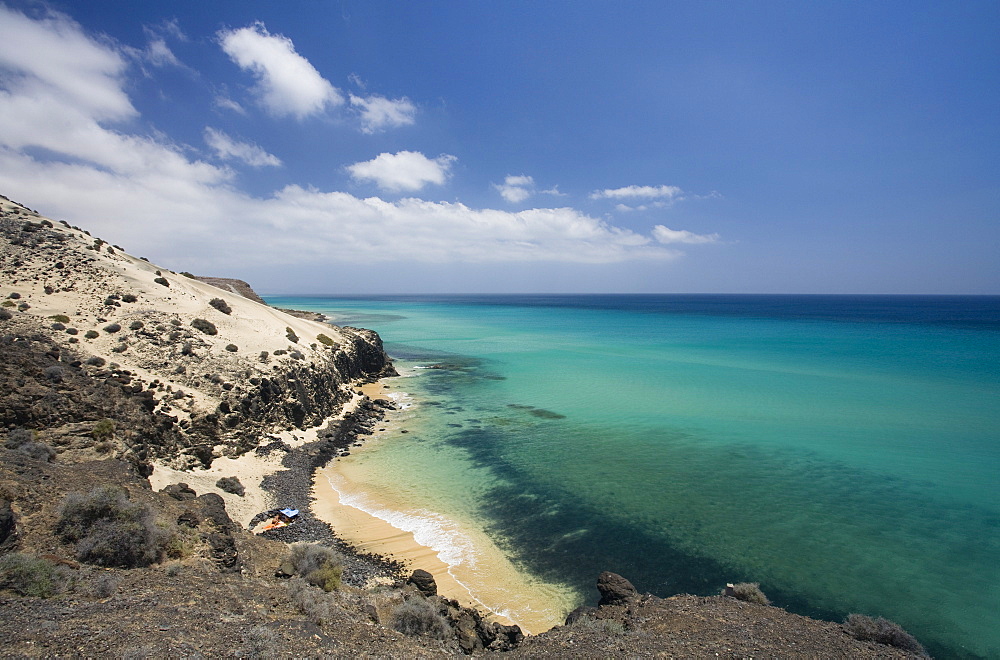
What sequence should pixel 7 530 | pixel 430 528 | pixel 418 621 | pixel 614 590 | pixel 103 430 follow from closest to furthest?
1. pixel 7 530
2. pixel 418 621
3. pixel 614 590
4. pixel 103 430
5. pixel 430 528

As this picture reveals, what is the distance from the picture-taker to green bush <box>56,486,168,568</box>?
9820 millimetres

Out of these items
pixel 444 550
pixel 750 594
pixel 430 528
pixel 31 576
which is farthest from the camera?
pixel 430 528

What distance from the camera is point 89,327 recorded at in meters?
25.2

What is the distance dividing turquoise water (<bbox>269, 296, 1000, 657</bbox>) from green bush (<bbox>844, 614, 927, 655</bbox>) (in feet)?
9.62

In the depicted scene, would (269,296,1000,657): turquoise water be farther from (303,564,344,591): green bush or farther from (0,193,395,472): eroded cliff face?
(0,193,395,472): eroded cliff face

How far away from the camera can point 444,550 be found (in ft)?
52.7

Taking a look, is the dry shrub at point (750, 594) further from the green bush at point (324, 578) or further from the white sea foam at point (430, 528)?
the green bush at point (324, 578)

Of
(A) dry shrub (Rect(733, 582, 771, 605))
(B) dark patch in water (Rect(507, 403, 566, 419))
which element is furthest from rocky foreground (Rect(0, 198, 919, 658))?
(B) dark patch in water (Rect(507, 403, 566, 419))

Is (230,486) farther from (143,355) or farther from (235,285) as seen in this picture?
(235,285)

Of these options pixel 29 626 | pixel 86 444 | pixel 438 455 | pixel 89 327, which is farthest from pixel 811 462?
pixel 89 327

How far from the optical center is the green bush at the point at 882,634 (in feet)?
33.0

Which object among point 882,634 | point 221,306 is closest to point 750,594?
point 882,634

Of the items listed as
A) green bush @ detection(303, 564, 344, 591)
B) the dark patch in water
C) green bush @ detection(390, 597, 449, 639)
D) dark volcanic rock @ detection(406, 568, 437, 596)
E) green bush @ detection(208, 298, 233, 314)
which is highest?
green bush @ detection(208, 298, 233, 314)

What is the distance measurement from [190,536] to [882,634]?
1798cm
